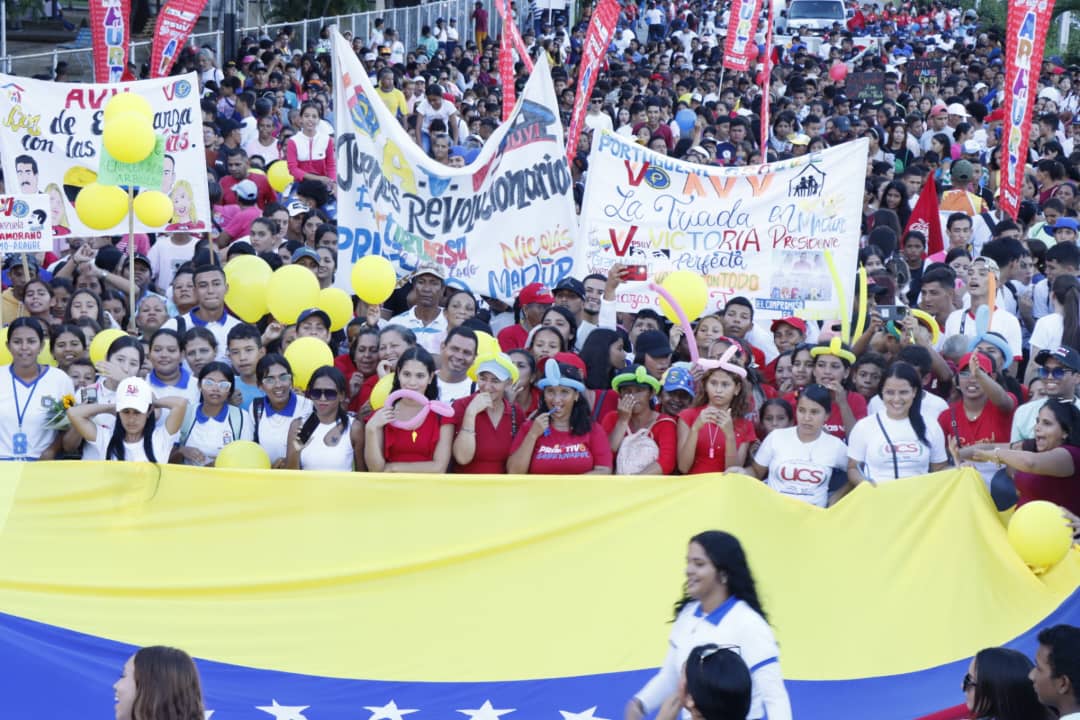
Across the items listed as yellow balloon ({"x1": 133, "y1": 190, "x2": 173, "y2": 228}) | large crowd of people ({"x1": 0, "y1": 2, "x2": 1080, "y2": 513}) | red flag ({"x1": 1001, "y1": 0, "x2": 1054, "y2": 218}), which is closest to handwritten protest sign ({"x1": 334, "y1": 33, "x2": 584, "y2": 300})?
large crowd of people ({"x1": 0, "y1": 2, "x2": 1080, "y2": 513})

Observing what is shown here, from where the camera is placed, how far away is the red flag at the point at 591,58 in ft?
44.8

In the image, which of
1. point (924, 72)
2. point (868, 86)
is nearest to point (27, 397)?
point (868, 86)

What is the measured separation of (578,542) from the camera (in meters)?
6.53

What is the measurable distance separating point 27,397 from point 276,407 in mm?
1157

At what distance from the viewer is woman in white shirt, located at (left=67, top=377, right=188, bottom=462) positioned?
6930 mm

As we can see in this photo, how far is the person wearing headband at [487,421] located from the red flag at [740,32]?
13.0 m

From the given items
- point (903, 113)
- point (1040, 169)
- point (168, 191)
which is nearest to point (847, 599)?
point (168, 191)

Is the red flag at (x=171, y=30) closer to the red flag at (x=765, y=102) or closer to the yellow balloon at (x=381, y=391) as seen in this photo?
the red flag at (x=765, y=102)

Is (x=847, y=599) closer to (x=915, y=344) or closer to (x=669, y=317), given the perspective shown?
(x=915, y=344)

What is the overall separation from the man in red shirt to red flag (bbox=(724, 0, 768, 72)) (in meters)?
7.38

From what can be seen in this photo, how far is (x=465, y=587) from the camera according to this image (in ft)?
21.0

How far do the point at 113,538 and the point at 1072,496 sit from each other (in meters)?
3.89

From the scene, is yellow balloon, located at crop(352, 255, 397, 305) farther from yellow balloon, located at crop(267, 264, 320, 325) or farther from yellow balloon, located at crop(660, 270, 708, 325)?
yellow balloon, located at crop(660, 270, 708, 325)

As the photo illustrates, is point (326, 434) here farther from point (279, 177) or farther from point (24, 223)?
point (279, 177)
